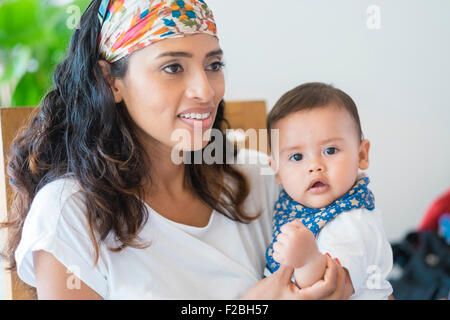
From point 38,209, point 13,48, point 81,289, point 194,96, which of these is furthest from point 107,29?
point 13,48

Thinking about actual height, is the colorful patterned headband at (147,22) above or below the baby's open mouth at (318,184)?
above

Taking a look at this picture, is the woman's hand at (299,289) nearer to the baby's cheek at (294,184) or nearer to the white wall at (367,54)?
the baby's cheek at (294,184)

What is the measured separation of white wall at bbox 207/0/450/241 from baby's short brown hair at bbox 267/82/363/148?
0.04m

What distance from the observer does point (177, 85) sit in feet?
2.76

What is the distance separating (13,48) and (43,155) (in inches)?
29.8

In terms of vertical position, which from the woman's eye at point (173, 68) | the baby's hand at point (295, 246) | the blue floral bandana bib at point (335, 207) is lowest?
the baby's hand at point (295, 246)

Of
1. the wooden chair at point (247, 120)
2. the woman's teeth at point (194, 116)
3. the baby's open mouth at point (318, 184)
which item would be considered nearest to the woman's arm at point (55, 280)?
the woman's teeth at point (194, 116)

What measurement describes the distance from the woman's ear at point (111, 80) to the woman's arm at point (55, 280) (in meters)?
0.30

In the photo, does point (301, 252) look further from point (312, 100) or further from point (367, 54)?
point (367, 54)

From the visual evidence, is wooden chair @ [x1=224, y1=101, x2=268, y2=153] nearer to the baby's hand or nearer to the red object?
the baby's hand

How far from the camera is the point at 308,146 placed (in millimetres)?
823

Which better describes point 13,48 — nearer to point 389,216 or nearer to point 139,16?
point 139,16

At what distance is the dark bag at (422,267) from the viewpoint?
1.17 m

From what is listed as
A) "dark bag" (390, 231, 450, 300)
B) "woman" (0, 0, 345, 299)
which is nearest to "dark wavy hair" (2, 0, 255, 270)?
"woman" (0, 0, 345, 299)
